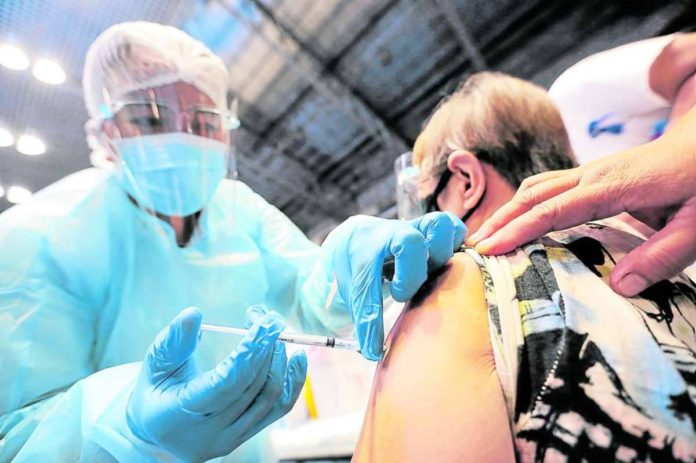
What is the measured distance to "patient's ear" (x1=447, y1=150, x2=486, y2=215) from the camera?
0.99 m

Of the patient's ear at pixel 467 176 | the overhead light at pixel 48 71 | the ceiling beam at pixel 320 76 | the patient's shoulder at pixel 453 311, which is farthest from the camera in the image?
the ceiling beam at pixel 320 76

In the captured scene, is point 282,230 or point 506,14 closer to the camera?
point 282,230

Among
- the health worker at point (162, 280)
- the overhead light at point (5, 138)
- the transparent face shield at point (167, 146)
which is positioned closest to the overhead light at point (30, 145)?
the overhead light at point (5, 138)

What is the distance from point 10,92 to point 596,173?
4.89 feet

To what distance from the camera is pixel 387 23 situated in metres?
2.30

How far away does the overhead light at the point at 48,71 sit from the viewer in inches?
50.3

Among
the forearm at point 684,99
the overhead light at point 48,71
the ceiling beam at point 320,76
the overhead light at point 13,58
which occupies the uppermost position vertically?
the ceiling beam at point 320,76

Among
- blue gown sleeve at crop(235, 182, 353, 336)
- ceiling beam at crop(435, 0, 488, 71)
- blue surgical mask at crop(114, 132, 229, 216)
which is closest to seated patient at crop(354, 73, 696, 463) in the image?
blue gown sleeve at crop(235, 182, 353, 336)

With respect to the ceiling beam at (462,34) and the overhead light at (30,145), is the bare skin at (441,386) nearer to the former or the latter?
the overhead light at (30,145)

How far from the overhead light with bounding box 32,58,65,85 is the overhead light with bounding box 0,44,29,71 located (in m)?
0.05

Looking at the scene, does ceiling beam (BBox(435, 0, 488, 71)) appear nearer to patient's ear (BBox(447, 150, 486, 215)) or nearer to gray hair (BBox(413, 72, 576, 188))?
gray hair (BBox(413, 72, 576, 188))

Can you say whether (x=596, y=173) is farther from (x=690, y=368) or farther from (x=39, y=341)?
(x=39, y=341)

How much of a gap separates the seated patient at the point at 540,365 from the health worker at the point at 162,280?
0.11 metres

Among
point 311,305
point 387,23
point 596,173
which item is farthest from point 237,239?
point 387,23
